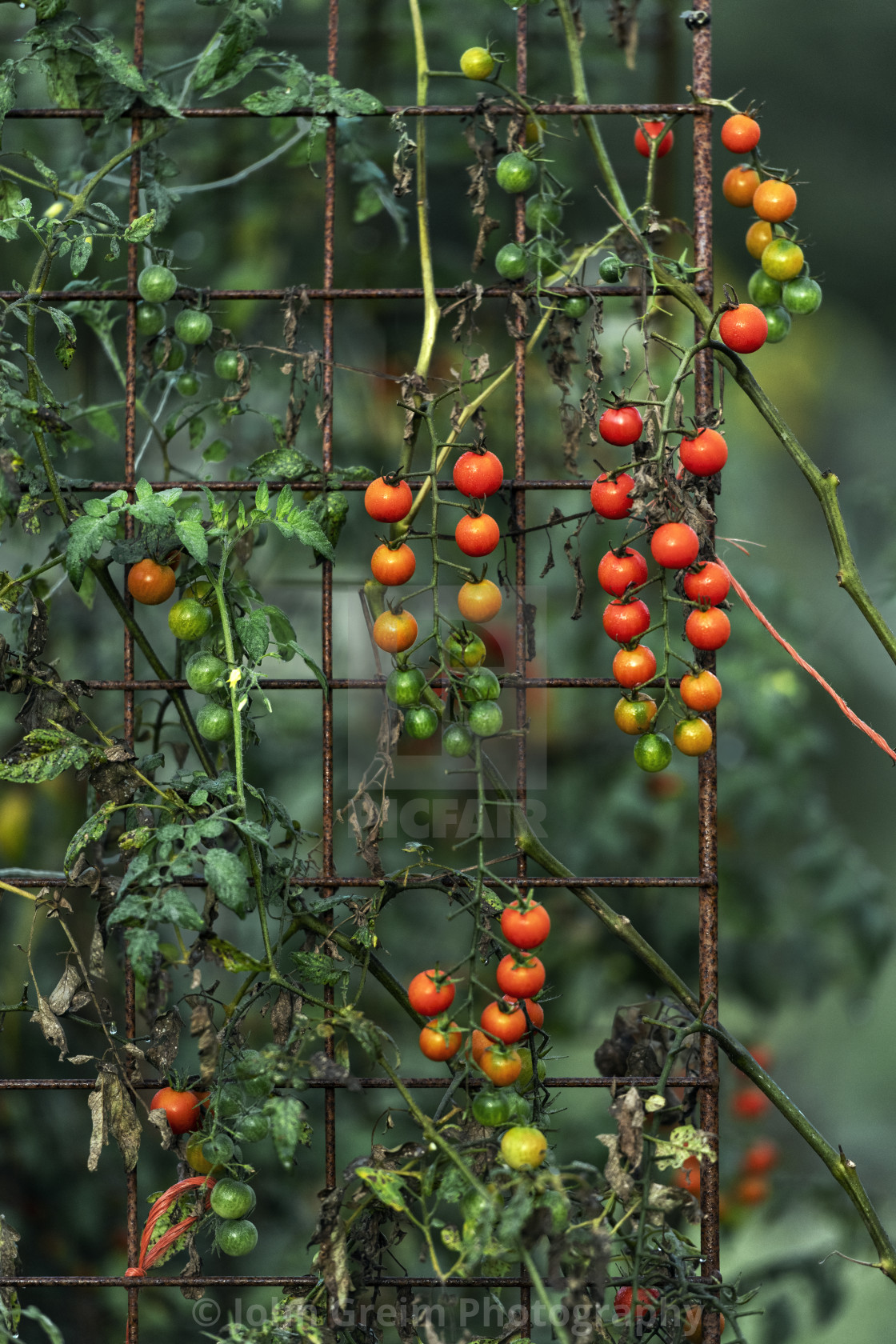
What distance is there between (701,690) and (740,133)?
1.72 feet

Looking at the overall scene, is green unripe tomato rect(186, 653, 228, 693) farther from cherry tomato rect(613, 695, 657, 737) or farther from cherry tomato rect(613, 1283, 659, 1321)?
cherry tomato rect(613, 1283, 659, 1321)

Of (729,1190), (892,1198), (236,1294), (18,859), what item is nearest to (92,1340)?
(236,1294)

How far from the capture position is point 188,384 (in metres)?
1.16

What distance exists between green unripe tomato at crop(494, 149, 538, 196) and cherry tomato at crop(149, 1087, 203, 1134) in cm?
85

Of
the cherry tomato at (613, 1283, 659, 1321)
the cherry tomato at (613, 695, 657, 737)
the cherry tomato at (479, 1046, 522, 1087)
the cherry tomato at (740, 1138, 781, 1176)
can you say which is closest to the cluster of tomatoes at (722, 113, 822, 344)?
the cherry tomato at (613, 695, 657, 737)

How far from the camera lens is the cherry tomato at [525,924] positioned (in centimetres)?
99

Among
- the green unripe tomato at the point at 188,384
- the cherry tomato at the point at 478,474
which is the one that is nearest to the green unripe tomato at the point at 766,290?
the cherry tomato at the point at 478,474

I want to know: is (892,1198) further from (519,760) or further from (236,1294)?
(519,760)

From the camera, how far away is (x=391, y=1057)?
1899 millimetres

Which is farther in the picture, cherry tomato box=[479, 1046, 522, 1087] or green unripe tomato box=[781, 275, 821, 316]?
green unripe tomato box=[781, 275, 821, 316]

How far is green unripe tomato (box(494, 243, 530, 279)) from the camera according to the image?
3.51ft

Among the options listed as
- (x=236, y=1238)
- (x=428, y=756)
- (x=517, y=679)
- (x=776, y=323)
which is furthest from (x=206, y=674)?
(x=428, y=756)

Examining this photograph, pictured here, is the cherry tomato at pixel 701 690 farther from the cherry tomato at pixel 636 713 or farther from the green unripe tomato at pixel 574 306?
the green unripe tomato at pixel 574 306

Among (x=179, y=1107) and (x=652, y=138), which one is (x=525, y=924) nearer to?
(x=179, y=1107)
